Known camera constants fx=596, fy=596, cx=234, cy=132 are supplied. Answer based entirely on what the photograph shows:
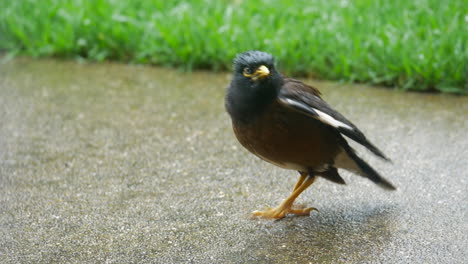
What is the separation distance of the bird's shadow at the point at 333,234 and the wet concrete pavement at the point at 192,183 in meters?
0.01

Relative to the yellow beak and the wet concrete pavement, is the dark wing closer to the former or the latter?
the yellow beak

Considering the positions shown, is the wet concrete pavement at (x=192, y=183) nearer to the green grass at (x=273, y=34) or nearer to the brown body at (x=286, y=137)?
the green grass at (x=273, y=34)

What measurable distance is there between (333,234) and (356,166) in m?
0.51

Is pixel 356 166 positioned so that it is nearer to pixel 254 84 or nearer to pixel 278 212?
pixel 278 212

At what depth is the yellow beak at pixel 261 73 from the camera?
3.24 m

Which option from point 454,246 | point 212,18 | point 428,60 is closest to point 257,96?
point 454,246

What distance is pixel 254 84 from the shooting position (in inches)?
130

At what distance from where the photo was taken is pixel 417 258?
3.08m

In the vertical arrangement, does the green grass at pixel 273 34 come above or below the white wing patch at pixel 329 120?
below

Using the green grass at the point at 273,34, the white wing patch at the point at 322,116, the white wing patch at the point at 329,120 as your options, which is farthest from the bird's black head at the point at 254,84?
the green grass at the point at 273,34

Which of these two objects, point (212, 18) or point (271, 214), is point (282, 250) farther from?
point (212, 18)

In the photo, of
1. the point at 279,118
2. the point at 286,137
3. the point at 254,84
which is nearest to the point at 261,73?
the point at 254,84

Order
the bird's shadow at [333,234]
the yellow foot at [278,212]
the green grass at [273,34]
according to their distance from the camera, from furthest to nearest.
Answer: the green grass at [273,34], the yellow foot at [278,212], the bird's shadow at [333,234]

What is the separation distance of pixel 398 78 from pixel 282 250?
3125mm
